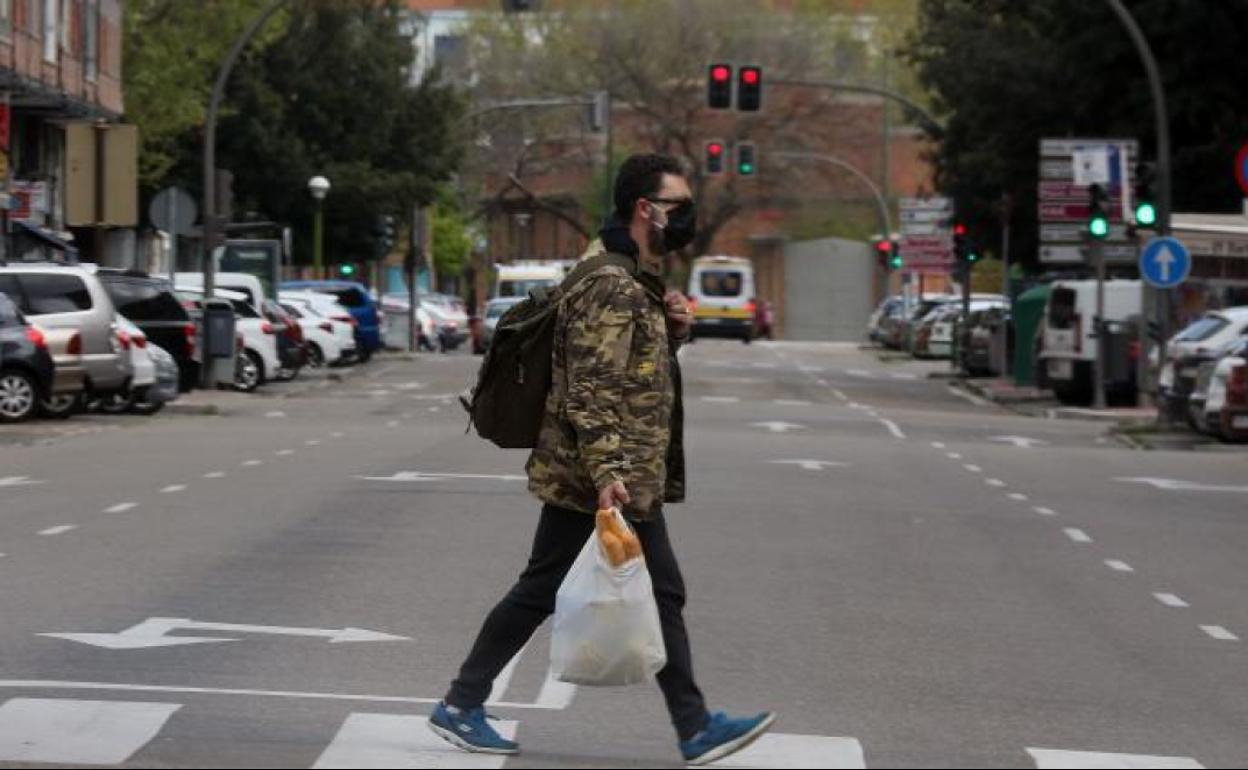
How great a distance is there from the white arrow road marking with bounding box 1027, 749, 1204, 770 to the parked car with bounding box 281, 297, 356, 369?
43431 mm

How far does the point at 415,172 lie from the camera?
78250mm

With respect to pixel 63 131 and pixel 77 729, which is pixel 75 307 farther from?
pixel 63 131

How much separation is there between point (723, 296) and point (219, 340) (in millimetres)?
44574

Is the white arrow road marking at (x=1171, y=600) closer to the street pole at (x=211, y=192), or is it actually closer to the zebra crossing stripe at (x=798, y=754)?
the zebra crossing stripe at (x=798, y=754)

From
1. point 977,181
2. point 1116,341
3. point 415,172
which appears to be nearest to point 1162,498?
point 1116,341

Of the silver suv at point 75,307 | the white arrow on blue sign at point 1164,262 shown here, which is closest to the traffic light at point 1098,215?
the white arrow on blue sign at point 1164,262

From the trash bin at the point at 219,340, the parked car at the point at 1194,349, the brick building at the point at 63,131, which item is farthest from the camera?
the trash bin at the point at 219,340

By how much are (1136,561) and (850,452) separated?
436 inches

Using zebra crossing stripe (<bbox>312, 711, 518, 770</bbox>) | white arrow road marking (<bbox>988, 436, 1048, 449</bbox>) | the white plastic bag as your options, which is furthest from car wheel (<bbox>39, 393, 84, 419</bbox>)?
the white plastic bag

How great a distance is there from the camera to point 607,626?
28.0ft

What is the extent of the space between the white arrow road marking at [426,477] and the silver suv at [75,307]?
921 centimetres

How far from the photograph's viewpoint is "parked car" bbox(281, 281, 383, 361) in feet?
192

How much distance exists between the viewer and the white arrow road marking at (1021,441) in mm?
31709

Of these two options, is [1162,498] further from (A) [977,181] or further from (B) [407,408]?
(A) [977,181]
